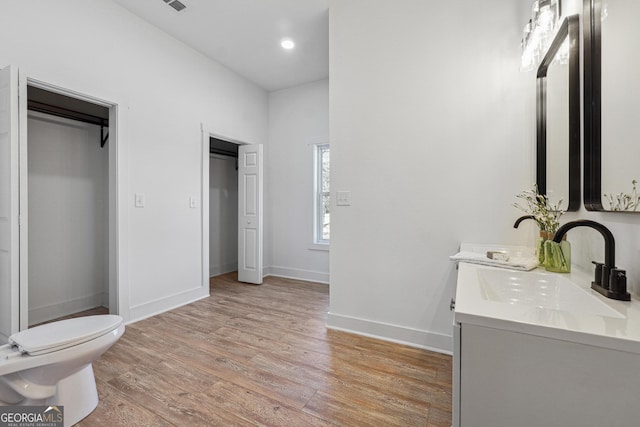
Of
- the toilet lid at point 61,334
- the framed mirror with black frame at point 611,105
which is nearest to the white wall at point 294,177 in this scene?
the toilet lid at point 61,334

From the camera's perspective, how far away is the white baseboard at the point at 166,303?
106 inches

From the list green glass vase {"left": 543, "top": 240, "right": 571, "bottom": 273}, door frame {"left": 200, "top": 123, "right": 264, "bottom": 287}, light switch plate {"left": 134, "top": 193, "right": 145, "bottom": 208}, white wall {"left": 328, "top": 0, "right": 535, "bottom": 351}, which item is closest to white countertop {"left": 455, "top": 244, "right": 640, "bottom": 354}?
green glass vase {"left": 543, "top": 240, "right": 571, "bottom": 273}

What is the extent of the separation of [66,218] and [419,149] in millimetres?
3361

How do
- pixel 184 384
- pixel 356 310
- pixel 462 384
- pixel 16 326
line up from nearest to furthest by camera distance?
pixel 462 384 < pixel 184 384 < pixel 16 326 < pixel 356 310

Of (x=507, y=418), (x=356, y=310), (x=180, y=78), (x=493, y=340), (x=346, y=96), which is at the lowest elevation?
(x=356, y=310)

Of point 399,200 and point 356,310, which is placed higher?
point 399,200

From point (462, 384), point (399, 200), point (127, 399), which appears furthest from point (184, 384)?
point (399, 200)

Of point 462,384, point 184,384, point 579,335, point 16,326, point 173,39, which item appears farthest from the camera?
point 173,39

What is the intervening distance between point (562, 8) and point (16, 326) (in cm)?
372

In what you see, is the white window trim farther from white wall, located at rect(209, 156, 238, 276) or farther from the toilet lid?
the toilet lid

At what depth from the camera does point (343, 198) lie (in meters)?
2.46

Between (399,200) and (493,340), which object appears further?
(399,200)

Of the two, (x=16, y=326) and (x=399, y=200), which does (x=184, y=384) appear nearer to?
(x=16, y=326)

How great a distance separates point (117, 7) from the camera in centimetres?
255
